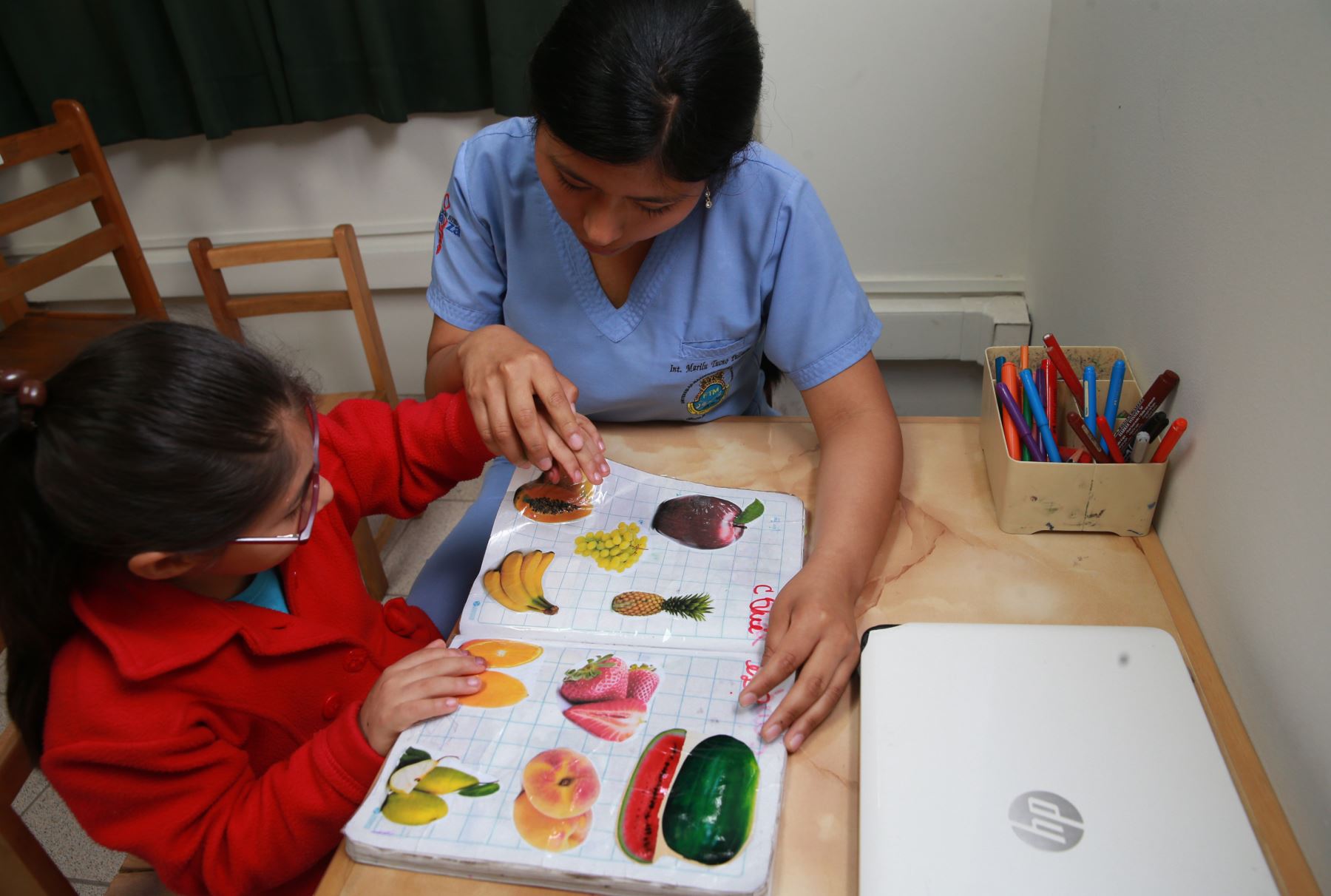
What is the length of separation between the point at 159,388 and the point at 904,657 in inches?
21.8

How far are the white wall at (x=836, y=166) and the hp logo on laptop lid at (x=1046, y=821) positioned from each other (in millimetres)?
1192

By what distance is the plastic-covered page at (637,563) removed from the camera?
0.67 metres

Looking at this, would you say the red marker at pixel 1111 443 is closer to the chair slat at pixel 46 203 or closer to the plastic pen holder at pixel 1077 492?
the plastic pen holder at pixel 1077 492

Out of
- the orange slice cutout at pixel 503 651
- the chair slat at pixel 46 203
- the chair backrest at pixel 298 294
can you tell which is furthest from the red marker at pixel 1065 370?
the chair slat at pixel 46 203

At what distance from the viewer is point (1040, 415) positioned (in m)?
0.78

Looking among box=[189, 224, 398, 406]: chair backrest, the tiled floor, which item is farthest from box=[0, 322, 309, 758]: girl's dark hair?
box=[189, 224, 398, 406]: chair backrest

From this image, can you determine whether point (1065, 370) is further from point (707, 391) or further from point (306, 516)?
point (306, 516)

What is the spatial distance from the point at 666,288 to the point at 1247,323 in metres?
0.52

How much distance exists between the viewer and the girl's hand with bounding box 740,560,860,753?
1.92 feet

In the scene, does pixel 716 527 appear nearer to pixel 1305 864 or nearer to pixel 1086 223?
pixel 1305 864

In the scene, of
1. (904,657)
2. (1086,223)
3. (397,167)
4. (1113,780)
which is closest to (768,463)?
(904,657)

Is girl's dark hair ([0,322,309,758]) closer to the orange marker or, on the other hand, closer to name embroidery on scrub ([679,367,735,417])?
name embroidery on scrub ([679,367,735,417])

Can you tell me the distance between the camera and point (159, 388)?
1.93ft

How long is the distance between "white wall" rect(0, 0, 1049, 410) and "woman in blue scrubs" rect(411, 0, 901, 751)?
559 millimetres
